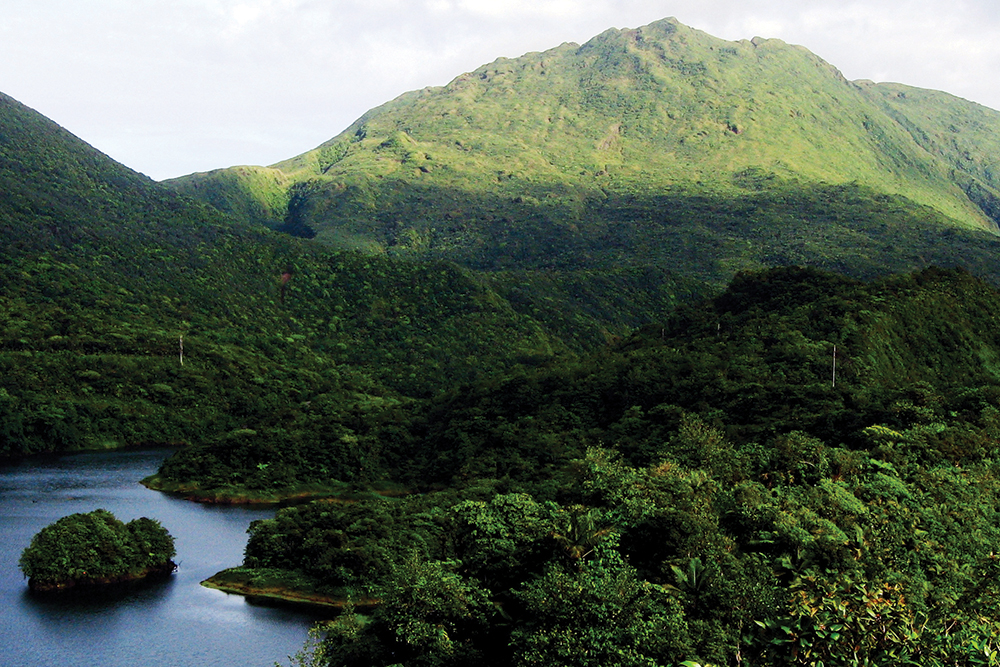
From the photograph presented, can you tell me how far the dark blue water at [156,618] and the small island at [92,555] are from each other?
166 centimetres

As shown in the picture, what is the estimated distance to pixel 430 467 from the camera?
120m

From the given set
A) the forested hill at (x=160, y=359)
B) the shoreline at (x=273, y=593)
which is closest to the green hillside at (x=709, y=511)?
the shoreline at (x=273, y=593)

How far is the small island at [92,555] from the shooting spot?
76938mm

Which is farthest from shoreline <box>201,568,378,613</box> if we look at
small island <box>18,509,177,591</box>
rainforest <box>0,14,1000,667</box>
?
small island <box>18,509,177,591</box>

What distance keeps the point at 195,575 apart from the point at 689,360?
53413mm

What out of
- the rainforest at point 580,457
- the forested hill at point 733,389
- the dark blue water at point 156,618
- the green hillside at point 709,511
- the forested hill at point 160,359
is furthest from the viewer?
the forested hill at point 160,359

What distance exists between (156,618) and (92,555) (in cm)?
1030

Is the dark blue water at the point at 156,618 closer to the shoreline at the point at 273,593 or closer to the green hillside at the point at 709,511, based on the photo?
the shoreline at the point at 273,593

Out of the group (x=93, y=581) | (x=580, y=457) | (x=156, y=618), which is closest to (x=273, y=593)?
(x=156, y=618)

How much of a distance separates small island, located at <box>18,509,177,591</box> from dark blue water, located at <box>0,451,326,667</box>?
166 centimetres

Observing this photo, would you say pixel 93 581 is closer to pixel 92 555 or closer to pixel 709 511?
pixel 92 555

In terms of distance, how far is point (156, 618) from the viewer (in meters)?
71.1

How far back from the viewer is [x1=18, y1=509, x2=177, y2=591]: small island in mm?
76938

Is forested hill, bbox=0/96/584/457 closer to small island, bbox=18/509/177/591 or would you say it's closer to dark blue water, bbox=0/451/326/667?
dark blue water, bbox=0/451/326/667
